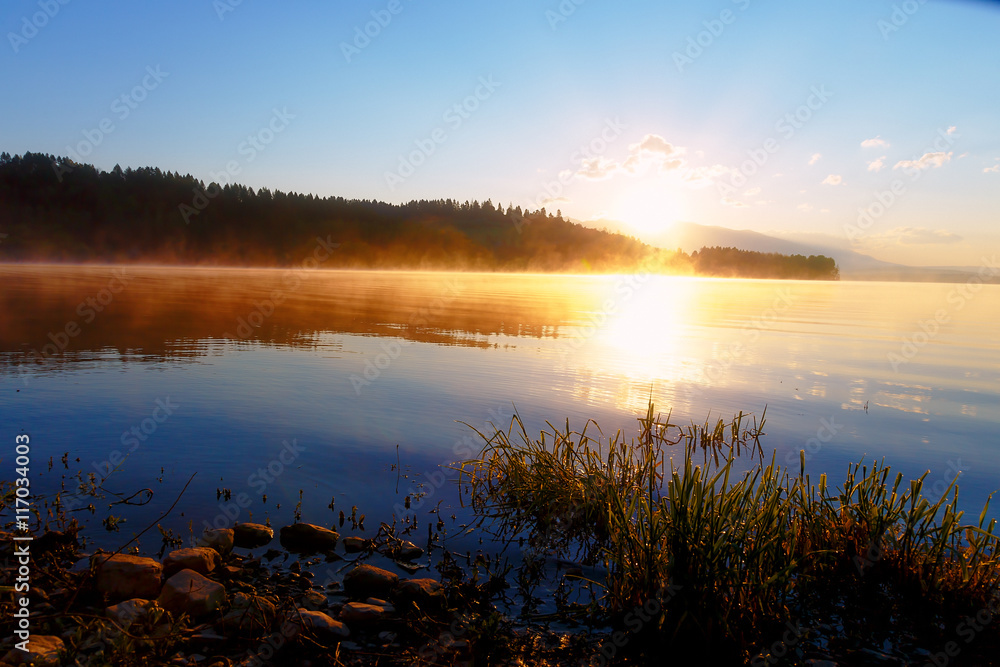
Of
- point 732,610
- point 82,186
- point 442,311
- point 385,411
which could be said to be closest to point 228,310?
point 442,311

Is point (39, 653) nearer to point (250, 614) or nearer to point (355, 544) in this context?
point (250, 614)

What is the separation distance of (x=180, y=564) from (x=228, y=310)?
31.1 metres

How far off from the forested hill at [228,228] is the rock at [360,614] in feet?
466

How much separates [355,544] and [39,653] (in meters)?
2.83

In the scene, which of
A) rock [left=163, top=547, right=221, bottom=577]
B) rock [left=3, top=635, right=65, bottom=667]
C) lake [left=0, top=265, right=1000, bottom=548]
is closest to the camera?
rock [left=3, top=635, right=65, bottom=667]

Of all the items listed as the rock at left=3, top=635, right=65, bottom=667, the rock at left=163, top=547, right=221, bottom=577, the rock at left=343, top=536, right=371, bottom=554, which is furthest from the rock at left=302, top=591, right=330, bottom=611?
the rock at left=3, top=635, right=65, bottom=667

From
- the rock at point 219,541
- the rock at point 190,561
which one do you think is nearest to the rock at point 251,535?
the rock at point 219,541

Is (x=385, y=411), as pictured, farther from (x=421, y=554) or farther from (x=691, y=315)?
(x=691, y=315)

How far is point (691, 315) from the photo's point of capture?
43438 mm

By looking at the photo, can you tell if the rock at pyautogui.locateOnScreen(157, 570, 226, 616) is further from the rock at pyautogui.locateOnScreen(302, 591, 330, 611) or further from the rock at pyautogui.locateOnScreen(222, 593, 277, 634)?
the rock at pyautogui.locateOnScreen(302, 591, 330, 611)

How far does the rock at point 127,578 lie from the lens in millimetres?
4781

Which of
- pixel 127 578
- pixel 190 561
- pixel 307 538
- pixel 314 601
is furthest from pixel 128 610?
pixel 307 538

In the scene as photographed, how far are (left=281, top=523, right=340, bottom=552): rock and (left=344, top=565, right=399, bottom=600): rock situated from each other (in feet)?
2.96

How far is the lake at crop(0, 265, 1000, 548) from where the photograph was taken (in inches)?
334
